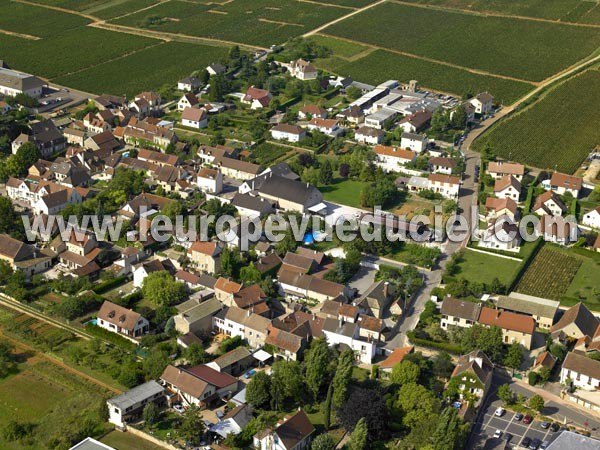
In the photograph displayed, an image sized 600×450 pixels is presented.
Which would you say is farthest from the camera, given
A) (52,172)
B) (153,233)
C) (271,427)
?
(52,172)

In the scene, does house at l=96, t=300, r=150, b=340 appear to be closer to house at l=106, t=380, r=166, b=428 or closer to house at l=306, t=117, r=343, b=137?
house at l=106, t=380, r=166, b=428

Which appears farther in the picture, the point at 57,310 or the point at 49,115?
the point at 49,115

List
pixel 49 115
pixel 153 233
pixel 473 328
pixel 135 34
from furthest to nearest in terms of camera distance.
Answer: pixel 135 34 → pixel 49 115 → pixel 153 233 → pixel 473 328

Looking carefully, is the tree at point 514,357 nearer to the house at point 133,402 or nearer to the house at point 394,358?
the house at point 394,358

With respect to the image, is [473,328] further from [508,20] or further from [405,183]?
[508,20]

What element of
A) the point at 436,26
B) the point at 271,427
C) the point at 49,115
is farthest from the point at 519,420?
the point at 436,26

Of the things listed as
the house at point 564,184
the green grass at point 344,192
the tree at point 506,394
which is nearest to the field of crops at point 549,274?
the house at point 564,184

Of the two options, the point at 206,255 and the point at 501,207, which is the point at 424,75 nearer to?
the point at 501,207
